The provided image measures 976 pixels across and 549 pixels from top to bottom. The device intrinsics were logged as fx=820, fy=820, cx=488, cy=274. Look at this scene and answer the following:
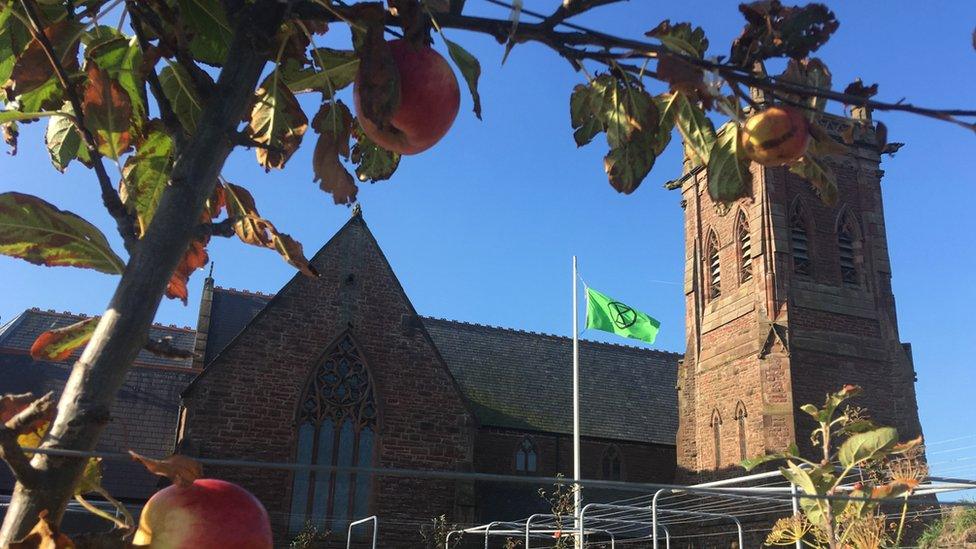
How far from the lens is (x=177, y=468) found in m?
0.86

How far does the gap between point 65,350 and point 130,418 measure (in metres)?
18.6

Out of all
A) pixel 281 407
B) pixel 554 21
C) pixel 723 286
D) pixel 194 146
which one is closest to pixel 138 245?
pixel 194 146

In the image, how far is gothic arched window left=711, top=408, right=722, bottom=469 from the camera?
21.0 meters

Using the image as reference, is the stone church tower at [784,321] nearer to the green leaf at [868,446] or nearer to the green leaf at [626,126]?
the green leaf at [868,446]

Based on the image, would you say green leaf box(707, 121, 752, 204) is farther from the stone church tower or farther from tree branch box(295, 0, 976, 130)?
the stone church tower

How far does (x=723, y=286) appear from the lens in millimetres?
22750

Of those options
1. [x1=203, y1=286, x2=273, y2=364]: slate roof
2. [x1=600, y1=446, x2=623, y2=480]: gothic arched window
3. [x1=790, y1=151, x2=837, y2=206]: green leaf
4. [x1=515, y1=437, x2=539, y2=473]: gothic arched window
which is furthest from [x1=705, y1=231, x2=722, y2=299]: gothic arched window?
[x1=790, y1=151, x2=837, y2=206]: green leaf

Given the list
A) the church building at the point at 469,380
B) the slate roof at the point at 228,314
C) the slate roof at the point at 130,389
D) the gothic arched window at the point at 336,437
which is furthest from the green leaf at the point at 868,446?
the slate roof at the point at 228,314

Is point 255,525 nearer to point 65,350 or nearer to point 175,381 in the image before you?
point 65,350

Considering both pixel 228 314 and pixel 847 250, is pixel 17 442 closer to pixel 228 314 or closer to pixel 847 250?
pixel 228 314

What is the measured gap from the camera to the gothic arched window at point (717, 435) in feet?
69.1

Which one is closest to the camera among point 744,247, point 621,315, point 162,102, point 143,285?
point 143,285

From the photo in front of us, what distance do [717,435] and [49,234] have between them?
21.7 metres

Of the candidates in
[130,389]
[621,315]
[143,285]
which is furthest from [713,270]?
[143,285]
